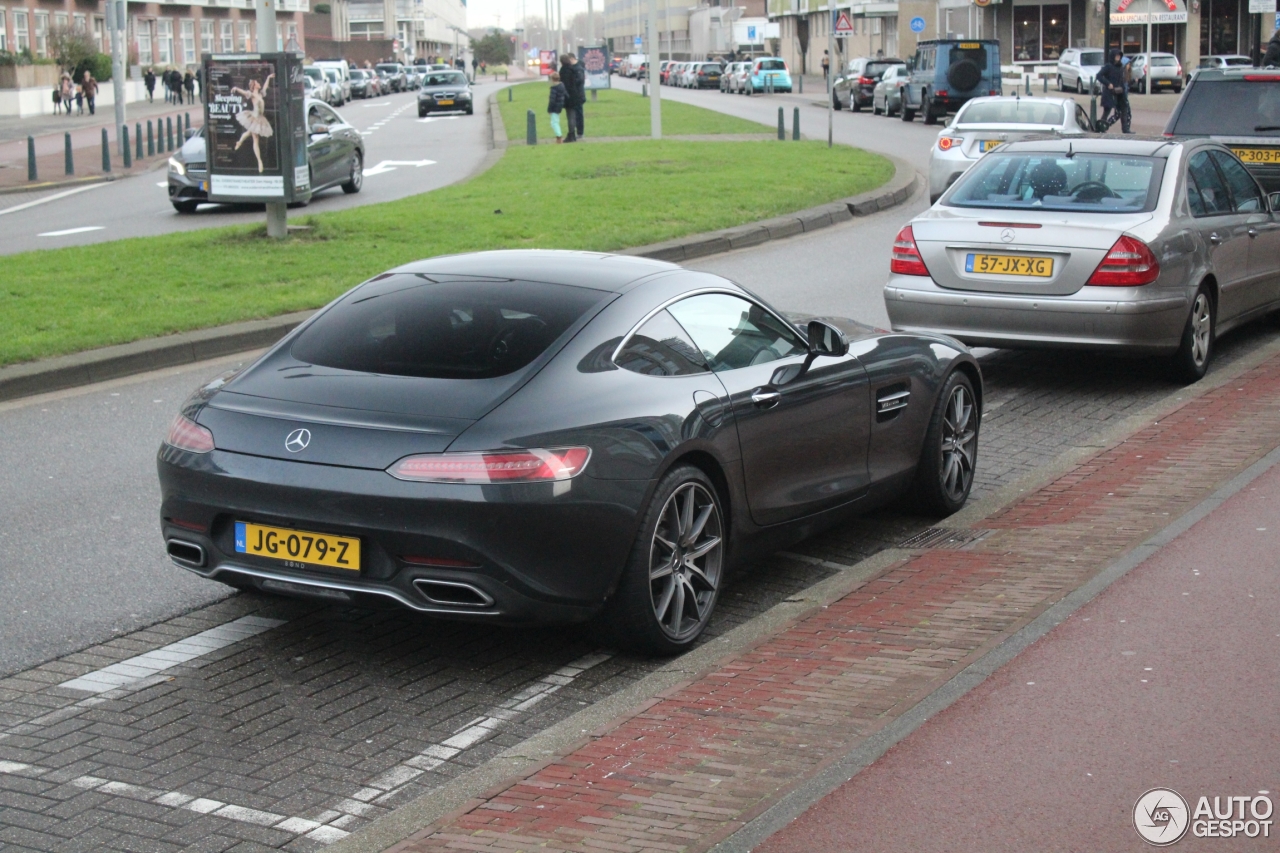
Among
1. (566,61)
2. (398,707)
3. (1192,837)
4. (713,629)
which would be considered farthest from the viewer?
(566,61)

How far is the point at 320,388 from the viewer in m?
5.24

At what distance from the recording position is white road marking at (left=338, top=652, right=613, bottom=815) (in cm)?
432

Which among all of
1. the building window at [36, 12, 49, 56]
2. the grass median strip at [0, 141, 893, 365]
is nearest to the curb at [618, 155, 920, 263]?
the grass median strip at [0, 141, 893, 365]

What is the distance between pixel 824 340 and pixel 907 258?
3.89 metres

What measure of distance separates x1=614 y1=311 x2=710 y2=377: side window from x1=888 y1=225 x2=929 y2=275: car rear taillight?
439 centimetres

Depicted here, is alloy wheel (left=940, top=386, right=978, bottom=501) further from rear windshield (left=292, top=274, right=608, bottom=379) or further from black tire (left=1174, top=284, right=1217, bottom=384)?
black tire (left=1174, top=284, right=1217, bottom=384)

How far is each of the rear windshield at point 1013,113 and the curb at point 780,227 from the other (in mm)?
1565

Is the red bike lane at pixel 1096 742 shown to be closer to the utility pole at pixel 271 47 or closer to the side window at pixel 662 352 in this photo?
the side window at pixel 662 352

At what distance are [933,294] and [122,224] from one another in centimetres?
1409

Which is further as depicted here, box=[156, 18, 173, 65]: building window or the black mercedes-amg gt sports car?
box=[156, 18, 173, 65]: building window

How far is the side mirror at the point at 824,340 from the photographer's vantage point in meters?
6.21

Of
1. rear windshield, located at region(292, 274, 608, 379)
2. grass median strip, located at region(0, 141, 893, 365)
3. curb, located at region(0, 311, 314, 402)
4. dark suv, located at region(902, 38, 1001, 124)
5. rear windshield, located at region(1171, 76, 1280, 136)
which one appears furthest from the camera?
dark suv, located at region(902, 38, 1001, 124)

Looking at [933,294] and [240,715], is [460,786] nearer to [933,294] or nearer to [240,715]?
[240,715]

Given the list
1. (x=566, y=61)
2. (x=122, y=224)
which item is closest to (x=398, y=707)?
(x=122, y=224)
